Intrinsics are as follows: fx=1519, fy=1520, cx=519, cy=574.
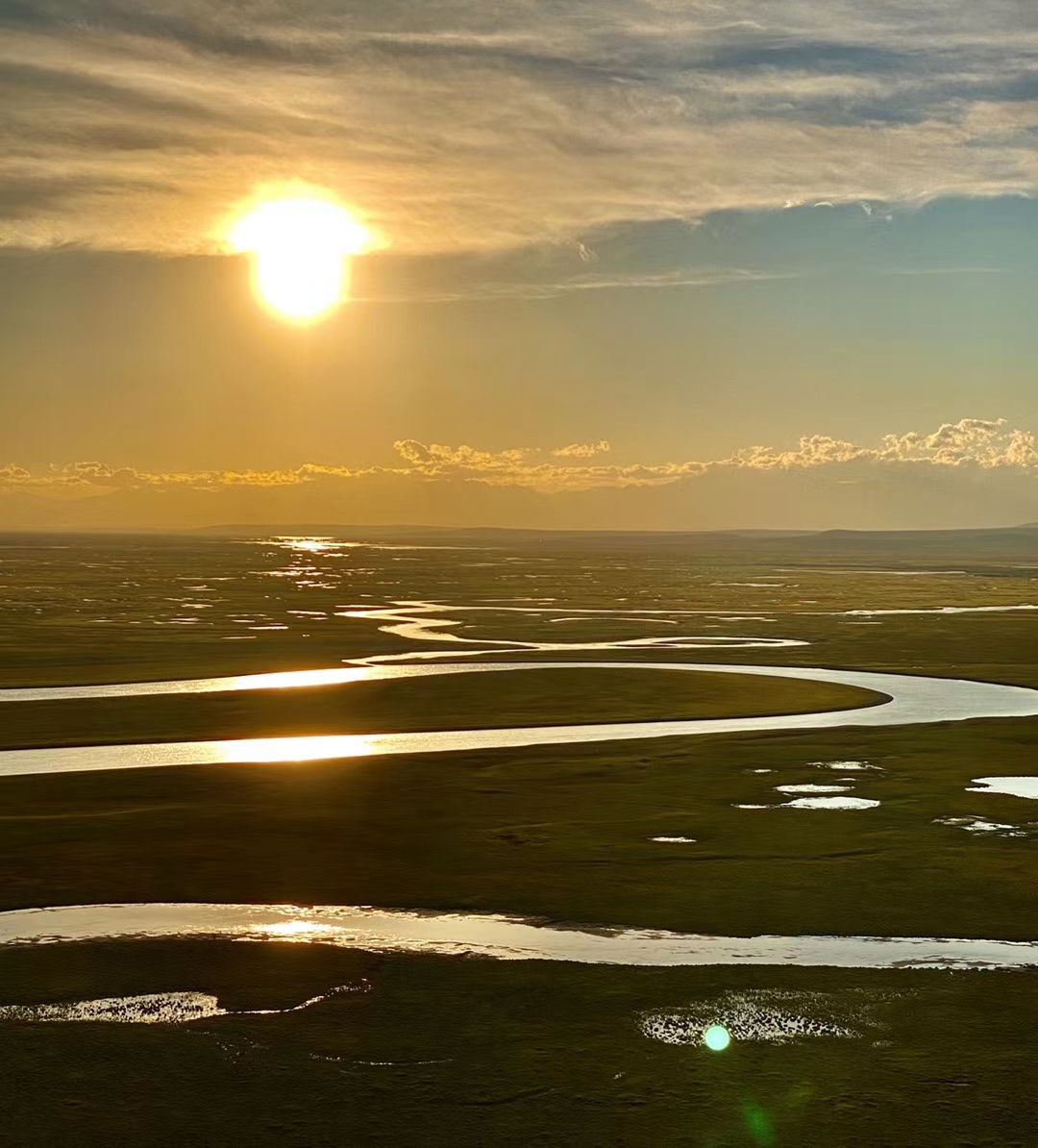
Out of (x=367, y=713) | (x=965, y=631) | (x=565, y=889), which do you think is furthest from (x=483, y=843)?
(x=965, y=631)

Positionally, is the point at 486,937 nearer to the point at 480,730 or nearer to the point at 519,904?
the point at 519,904

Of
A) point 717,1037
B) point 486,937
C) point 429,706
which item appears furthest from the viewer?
point 429,706

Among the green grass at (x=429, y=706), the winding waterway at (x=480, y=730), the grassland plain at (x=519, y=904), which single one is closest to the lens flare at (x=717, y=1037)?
the grassland plain at (x=519, y=904)

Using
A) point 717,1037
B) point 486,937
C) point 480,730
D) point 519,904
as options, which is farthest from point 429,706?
point 717,1037

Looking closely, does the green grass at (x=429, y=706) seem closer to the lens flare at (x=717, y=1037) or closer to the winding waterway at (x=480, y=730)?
the winding waterway at (x=480, y=730)

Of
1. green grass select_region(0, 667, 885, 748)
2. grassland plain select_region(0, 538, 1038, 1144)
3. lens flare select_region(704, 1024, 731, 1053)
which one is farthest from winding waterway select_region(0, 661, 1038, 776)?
lens flare select_region(704, 1024, 731, 1053)

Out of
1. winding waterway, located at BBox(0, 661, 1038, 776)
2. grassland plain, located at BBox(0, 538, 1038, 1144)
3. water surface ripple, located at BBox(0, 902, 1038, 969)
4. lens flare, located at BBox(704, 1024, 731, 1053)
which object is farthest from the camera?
winding waterway, located at BBox(0, 661, 1038, 776)

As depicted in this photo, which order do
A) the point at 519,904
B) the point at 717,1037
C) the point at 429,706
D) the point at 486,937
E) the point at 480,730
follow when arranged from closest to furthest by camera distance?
the point at 717,1037 < the point at 486,937 < the point at 519,904 < the point at 480,730 < the point at 429,706

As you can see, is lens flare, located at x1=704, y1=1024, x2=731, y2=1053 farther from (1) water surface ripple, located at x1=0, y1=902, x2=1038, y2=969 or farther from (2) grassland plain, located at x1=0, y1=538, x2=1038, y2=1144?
(1) water surface ripple, located at x1=0, y1=902, x2=1038, y2=969

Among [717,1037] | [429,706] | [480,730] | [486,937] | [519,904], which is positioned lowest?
[429,706]

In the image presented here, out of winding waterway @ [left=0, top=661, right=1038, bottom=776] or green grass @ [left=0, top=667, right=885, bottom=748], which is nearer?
winding waterway @ [left=0, top=661, right=1038, bottom=776]
